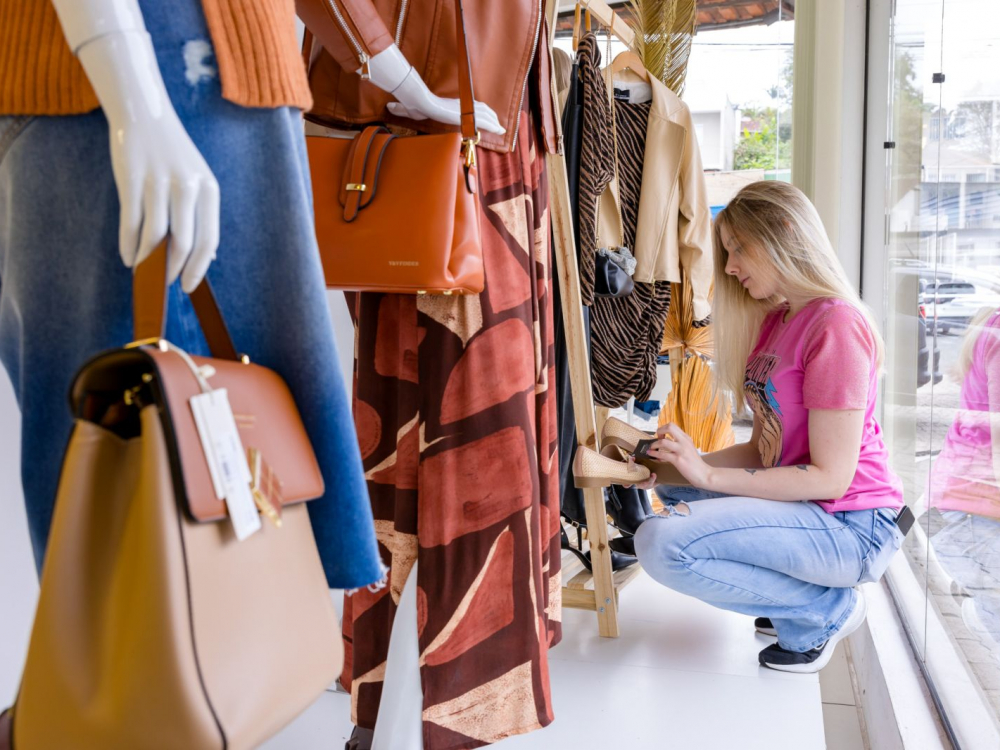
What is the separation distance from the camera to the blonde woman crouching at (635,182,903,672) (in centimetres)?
171

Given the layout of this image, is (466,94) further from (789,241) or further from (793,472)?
(793,472)

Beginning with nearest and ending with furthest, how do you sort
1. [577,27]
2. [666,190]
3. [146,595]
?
[146,595] < [577,27] < [666,190]

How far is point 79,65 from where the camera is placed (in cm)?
65

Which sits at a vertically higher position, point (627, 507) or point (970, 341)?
point (970, 341)

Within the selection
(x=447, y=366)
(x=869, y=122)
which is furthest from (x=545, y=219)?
(x=869, y=122)

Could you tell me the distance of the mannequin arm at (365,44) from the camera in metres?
1.04

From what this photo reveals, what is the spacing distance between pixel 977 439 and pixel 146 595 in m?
1.34

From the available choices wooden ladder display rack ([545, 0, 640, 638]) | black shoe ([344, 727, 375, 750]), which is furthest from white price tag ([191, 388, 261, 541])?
wooden ladder display rack ([545, 0, 640, 638])

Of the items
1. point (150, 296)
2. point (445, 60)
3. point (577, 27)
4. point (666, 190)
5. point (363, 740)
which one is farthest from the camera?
point (666, 190)

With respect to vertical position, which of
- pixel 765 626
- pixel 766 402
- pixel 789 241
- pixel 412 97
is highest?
pixel 412 97

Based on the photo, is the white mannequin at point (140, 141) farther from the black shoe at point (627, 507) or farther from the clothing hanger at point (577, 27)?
the black shoe at point (627, 507)

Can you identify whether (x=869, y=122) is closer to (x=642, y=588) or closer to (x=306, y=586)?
(x=642, y=588)

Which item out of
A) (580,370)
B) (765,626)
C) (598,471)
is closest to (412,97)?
(580,370)

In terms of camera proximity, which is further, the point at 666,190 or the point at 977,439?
the point at 666,190
